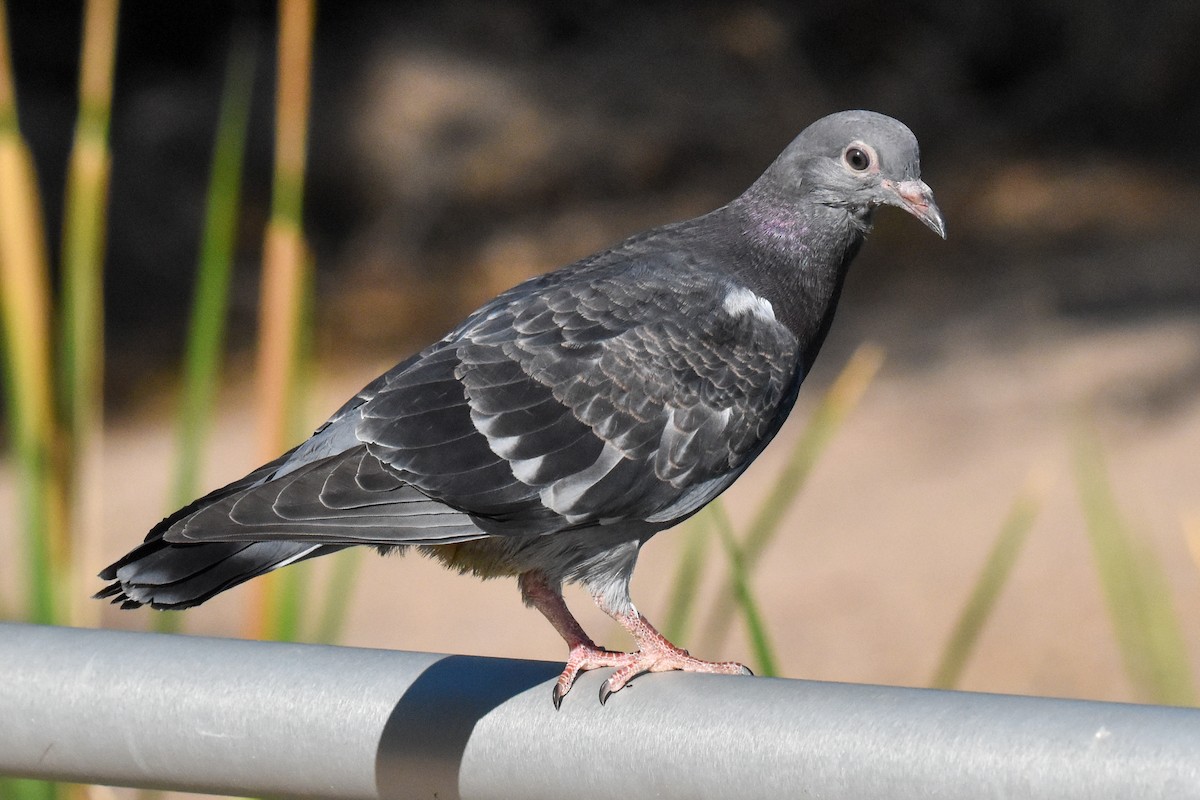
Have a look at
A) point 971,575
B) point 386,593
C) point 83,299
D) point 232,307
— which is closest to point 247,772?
point 83,299

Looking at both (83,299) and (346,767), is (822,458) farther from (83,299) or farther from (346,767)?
(346,767)

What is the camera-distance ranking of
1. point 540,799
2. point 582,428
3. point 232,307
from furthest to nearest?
point 232,307 < point 582,428 < point 540,799

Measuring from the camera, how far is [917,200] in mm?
2713

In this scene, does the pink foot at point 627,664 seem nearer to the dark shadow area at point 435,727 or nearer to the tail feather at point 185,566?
the dark shadow area at point 435,727

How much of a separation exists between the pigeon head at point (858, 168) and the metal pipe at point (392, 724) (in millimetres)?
1327

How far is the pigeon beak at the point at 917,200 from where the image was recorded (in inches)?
106

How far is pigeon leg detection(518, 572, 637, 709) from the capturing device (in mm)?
2145

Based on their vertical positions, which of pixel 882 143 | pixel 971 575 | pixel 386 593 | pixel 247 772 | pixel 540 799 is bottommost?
pixel 971 575

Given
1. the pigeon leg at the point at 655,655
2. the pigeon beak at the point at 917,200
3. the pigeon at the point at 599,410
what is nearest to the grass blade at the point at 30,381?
the pigeon at the point at 599,410

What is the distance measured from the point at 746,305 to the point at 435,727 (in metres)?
1.30

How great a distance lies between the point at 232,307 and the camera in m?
10.7

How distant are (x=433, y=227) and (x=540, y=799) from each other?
10.2 meters

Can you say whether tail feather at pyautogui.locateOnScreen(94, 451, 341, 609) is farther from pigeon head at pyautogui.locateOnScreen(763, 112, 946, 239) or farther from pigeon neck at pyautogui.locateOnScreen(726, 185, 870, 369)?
pigeon head at pyautogui.locateOnScreen(763, 112, 946, 239)

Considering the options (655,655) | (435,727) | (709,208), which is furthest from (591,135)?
(435,727)
